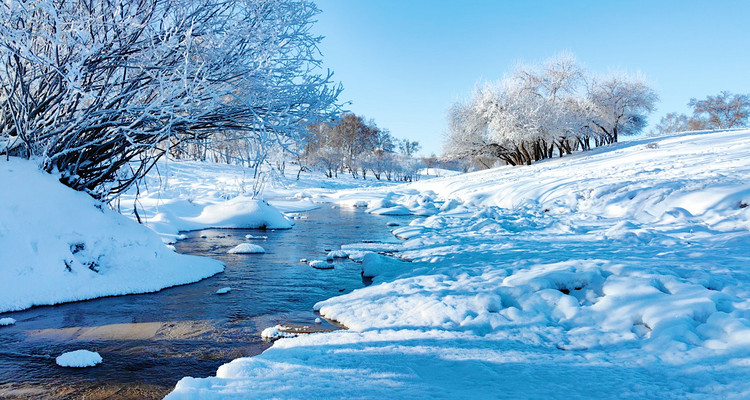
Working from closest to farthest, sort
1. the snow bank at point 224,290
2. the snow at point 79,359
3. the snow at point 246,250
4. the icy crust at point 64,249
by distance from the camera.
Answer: the snow at point 79,359
the icy crust at point 64,249
the snow bank at point 224,290
the snow at point 246,250

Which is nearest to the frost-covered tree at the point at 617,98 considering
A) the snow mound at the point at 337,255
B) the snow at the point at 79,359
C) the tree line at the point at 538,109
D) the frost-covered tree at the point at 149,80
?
the tree line at the point at 538,109

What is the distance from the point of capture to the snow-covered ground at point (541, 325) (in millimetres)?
2539

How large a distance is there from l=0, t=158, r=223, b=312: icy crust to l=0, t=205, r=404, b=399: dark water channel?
22 cm

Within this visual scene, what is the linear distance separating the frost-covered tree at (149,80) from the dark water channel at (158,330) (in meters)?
1.99

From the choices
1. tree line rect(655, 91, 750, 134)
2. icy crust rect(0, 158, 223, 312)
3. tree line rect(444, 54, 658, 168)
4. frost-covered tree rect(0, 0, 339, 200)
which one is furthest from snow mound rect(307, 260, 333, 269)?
tree line rect(655, 91, 750, 134)

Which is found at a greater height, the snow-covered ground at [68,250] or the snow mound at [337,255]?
the snow-covered ground at [68,250]

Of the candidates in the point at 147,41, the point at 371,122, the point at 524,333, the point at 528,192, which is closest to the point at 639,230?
the point at 524,333

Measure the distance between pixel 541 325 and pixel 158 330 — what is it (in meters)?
3.74

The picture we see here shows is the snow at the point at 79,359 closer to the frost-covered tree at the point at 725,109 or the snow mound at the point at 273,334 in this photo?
the snow mound at the point at 273,334

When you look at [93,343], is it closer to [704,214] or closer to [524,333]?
[524,333]

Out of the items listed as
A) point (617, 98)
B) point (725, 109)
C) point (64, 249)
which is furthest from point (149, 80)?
point (725, 109)

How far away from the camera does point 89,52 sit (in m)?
4.19

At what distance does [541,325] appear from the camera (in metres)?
3.60

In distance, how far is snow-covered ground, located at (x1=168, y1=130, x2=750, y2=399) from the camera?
2.54m
